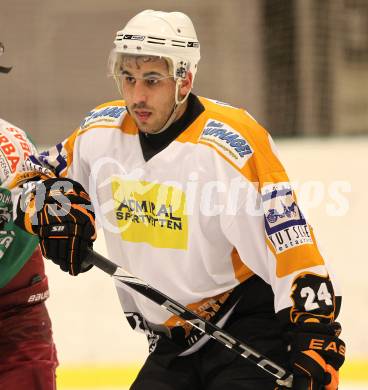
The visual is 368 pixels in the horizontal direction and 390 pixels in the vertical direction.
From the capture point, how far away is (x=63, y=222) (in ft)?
7.32

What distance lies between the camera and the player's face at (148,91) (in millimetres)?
2266

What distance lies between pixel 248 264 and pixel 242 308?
0.13m

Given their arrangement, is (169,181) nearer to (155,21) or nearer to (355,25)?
(155,21)

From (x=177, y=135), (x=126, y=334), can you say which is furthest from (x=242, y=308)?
(x=126, y=334)

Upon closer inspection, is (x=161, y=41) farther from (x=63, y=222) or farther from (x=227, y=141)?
(x=63, y=222)

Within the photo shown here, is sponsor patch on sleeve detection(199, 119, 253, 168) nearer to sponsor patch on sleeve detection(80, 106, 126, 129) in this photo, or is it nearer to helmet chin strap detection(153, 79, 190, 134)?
helmet chin strap detection(153, 79, 190, 134)

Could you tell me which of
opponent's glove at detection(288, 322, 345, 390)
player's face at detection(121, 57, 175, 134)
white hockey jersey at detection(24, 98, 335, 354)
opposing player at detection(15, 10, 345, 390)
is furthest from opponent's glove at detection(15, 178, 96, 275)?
opponent's glove at detection(288, 322, 345, 390)

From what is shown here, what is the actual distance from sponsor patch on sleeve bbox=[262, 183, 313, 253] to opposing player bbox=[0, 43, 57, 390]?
68cm

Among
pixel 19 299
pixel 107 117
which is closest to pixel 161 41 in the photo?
pixel 107 117

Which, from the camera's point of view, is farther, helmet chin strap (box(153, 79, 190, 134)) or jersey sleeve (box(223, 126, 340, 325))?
helmet chin strap (box(153, 79, 190, 134))

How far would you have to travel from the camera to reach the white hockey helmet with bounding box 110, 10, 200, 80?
7.45ft

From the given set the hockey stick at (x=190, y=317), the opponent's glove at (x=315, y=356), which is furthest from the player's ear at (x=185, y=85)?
the opponent's glove at (x=315, y=356)

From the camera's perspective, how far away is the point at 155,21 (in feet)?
7.64

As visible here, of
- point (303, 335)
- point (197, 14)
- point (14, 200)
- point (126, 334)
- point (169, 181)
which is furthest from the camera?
point (197, 14)
